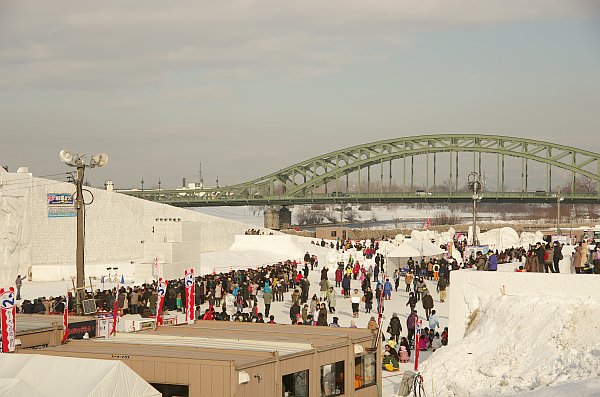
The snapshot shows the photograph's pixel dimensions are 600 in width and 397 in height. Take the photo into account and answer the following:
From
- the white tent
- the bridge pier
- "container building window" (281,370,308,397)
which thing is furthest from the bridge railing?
the white tent

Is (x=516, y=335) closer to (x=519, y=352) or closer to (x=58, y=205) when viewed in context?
(x=519, y=352)

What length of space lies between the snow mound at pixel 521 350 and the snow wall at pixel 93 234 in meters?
20.5

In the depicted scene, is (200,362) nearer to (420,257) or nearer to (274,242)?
(420,257)

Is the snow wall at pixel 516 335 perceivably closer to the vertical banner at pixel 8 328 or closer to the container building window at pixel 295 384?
the container building window at pixel 295 384

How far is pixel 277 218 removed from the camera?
99812 millimetres

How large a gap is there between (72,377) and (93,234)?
39870 millimetres

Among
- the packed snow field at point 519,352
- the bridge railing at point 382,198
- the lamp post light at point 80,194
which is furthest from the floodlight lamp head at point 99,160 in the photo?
the bridge railing at point 382,198

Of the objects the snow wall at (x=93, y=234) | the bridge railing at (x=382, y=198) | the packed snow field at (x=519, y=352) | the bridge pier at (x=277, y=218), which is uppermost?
the bridge railing at (x=382, y=198)

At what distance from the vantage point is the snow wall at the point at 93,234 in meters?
39.5

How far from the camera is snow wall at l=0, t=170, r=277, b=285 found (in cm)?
3953

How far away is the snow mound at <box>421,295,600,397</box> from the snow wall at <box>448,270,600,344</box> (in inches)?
7.2

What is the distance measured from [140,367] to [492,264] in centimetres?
1226

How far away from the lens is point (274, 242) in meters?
53.7

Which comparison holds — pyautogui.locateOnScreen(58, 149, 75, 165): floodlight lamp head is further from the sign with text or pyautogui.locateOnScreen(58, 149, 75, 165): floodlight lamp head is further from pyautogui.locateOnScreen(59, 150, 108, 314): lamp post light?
the sign with text
